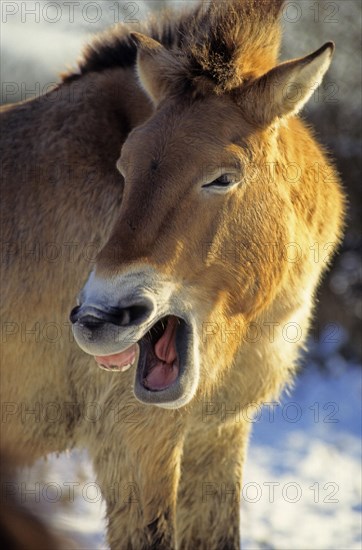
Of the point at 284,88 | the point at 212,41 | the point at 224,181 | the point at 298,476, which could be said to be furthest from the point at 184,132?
the point at 298,476

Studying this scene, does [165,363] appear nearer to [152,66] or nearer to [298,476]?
[152,66]

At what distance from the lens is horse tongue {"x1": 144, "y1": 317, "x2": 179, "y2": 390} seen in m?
3.22

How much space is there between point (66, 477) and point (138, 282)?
2265mm

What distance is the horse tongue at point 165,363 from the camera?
3.22m

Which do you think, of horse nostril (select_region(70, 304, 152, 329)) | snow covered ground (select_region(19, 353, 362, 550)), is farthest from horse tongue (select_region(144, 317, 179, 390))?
snow covered ground (select_region(19, 353, 362, 550))

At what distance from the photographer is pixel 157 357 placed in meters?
3.28

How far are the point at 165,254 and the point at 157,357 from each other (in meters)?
0.44

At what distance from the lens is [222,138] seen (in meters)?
3.27

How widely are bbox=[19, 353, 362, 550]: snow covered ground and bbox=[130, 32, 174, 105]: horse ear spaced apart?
1732mm

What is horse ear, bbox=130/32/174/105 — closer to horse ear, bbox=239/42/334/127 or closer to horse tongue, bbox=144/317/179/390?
horse ear, bbox=239/42/334/127

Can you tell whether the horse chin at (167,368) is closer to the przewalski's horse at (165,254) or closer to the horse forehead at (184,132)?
the przewalski's horse at (165,254)

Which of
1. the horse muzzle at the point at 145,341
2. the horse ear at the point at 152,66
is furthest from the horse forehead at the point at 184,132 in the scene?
the horse muzzle at the point at 145,341

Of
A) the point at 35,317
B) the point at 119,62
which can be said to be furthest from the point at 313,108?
the point at 35,317

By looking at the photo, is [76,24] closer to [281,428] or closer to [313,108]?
[313,108]
